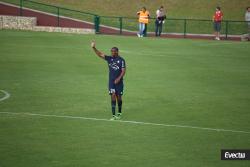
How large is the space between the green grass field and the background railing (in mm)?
11542

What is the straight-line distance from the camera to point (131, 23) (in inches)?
2306

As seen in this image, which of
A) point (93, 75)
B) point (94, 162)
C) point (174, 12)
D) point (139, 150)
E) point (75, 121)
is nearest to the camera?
point (94, 162)

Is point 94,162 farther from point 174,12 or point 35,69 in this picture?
point 174,12

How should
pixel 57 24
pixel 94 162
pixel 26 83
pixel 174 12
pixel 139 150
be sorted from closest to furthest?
pixel 94 162 < pixel 139 150 < pixel 26 83 < pixel 57 24 < pixel 174 12

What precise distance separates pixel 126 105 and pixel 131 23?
3441cm

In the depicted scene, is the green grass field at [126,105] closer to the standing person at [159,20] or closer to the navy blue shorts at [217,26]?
the standing person at [159,20]

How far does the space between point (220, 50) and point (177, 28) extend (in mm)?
13145

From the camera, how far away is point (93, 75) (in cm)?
3219

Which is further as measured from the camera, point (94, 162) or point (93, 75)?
point (93, 75)

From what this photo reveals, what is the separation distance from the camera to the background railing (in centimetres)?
5603

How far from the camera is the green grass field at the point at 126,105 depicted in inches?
688

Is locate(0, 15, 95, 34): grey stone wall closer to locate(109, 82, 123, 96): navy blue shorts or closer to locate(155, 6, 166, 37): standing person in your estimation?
locate(155, 6, 166, 37): standing person

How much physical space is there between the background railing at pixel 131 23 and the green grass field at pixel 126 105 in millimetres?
11542

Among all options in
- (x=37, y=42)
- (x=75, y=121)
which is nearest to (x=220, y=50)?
(x=37, y=42)
